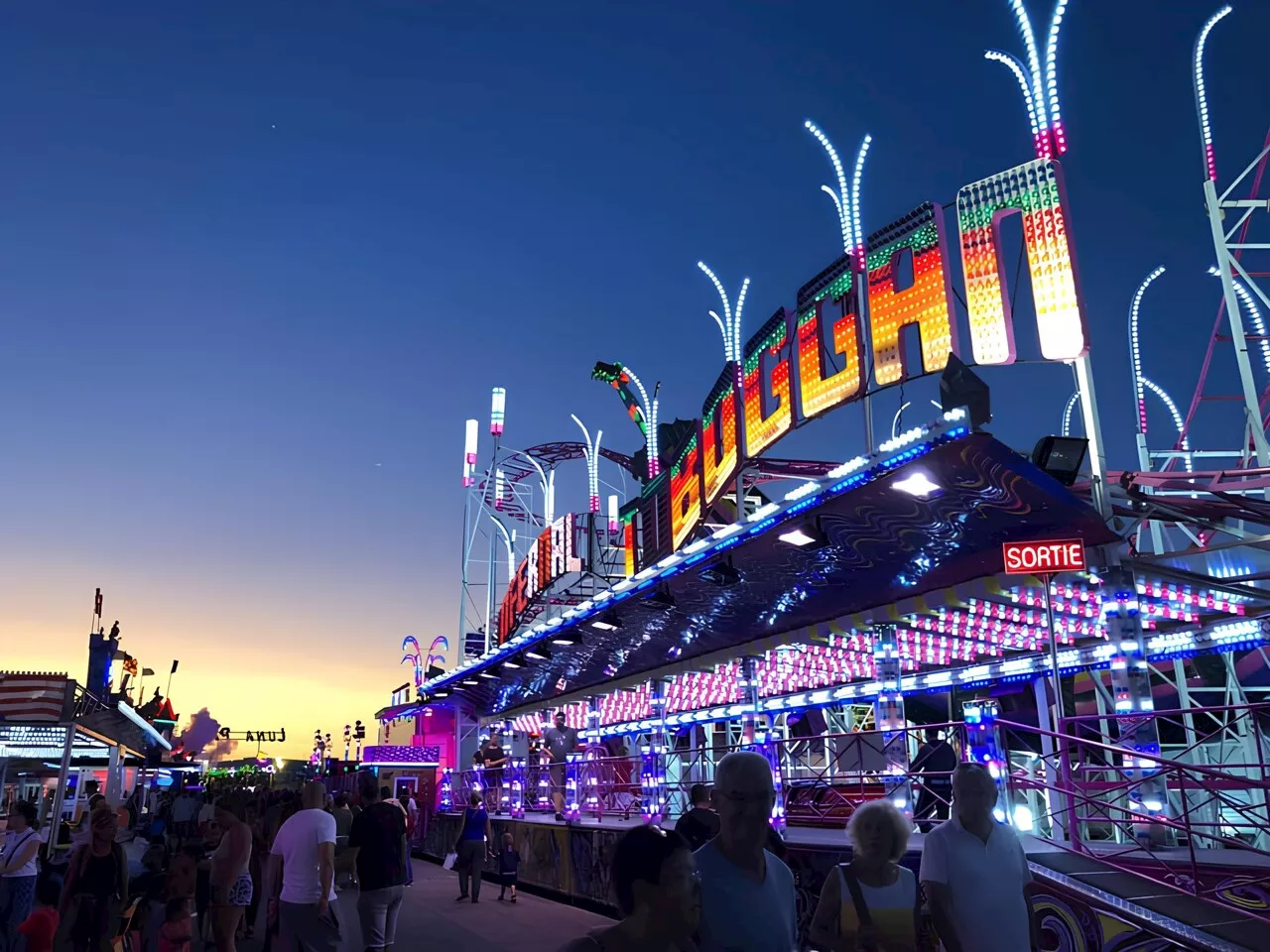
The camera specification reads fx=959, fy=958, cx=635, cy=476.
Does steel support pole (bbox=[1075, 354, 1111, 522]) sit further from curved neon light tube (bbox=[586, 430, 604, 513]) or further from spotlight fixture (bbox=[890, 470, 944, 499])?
curved neon light tube (bbox=[586, 430, 604, 513])

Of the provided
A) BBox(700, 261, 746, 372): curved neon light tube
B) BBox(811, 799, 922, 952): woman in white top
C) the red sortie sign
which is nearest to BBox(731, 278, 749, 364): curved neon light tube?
BBox(700, 261, 746, 372): curved neon light tube

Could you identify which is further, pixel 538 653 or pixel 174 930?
pixel 538 653

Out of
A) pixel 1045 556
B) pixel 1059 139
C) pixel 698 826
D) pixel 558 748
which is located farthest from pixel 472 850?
pixel 1059 139

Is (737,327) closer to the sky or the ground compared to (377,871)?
closer to the sky

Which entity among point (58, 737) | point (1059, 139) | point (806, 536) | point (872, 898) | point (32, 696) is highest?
point (1059, 139)

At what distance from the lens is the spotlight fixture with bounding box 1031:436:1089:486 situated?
1042 cm

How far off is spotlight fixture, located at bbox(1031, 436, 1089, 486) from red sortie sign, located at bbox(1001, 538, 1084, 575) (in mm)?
690

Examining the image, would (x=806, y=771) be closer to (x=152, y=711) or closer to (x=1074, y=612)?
(x=1074, y=612)

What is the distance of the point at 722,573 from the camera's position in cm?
1398

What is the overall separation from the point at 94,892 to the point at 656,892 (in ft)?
24.5

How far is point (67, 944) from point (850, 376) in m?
10.7

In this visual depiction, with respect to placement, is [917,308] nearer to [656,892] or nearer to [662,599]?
[662,599]

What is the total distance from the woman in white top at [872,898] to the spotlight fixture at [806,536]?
7.53 m

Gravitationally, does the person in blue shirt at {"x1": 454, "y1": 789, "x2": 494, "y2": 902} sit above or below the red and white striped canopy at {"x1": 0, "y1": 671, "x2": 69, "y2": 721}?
below
